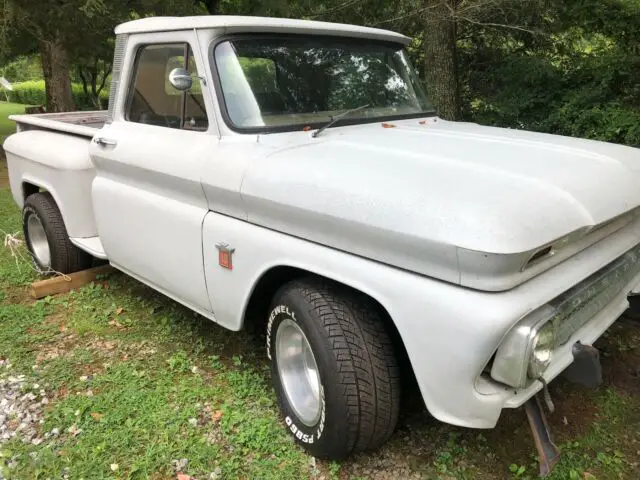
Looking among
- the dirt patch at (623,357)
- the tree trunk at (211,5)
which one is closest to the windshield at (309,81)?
the dirt patch at (623,357)

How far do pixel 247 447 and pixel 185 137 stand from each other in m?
1.65

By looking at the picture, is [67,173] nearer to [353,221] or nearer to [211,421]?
[211,421]

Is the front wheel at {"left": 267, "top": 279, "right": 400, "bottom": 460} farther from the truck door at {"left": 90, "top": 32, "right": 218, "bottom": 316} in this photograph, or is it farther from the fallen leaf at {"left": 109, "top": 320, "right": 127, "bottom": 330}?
the fallen leaf at {"left": 109, "top": 320, "right": 127, "bottom": 330}

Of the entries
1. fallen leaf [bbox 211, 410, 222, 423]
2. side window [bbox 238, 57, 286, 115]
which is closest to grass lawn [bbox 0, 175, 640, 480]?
fallen leaf [bbox 211, 410, 222, 423]

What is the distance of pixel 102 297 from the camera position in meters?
4.33

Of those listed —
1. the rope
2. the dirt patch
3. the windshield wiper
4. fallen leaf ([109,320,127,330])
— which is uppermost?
the windshield wiper

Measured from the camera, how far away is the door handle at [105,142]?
350 centimetres

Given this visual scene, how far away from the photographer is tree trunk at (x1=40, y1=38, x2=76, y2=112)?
9.54 metres

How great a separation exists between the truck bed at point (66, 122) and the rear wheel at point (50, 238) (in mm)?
581

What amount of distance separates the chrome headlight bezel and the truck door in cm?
160

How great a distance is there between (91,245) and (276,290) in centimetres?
193

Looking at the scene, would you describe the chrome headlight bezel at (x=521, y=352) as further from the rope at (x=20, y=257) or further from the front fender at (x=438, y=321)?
the rope at (x=20, y=257)

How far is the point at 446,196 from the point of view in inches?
75.9

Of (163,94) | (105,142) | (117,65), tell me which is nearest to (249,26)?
(163,94)
